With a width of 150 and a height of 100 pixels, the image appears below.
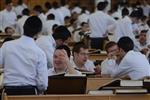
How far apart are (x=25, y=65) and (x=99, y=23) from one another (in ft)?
20.6

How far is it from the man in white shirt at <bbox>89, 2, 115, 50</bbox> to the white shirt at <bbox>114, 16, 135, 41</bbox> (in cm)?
65

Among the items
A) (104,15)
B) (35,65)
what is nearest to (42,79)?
(35,65)

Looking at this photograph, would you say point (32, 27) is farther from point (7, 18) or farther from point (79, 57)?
point (7, 18)

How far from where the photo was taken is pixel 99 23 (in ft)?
35.5

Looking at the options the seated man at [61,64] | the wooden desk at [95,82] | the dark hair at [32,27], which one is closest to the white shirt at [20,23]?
the wooden desk at [95,82]

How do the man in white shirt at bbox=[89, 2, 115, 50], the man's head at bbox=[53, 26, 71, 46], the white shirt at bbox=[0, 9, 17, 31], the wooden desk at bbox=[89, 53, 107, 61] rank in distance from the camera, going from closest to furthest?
the man's head at bbox=[53, 26, 71, 46], the wooden desk at bbox=[89, 53, 107, 61], the man in white shirt at bbox=[89, 2, 115, 50], the white shirt at bbox=[0, 9, 17, 31]

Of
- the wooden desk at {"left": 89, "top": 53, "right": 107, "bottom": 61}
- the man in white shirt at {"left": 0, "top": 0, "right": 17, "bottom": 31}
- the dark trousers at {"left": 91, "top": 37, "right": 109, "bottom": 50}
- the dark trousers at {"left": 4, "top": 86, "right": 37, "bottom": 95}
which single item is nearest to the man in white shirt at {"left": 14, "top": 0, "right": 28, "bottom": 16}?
the man in white shirt at {"left": 0, "top": 0, "right": 17, "bottom": 31}

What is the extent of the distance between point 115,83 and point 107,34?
21.2ft

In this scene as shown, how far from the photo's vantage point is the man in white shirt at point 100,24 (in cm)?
1073

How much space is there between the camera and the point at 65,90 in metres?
4.59

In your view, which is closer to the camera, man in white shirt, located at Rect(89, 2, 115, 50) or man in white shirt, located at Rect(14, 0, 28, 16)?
man in white shirt, located at Rect(89, 2, 115, 50)

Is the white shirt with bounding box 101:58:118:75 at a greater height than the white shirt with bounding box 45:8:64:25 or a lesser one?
lesser

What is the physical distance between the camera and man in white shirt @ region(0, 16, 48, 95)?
4656 mm

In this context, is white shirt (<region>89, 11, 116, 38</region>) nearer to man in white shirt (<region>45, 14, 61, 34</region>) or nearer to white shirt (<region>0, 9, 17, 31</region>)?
man in white shirt (<region>45, 14, 61, 34</region>)
